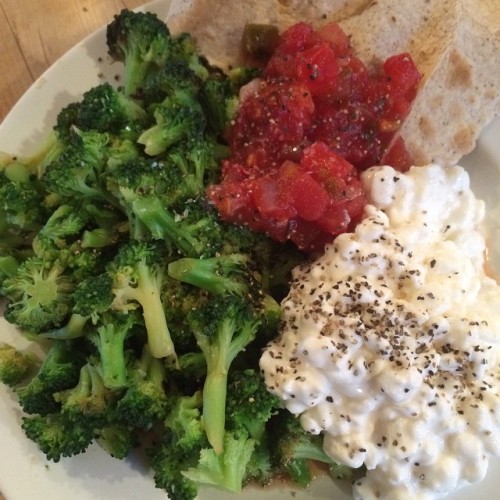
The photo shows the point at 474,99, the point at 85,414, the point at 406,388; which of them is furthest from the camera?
the point at 474,99

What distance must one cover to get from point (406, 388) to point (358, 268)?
1.36 feet

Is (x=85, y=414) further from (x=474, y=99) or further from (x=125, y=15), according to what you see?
(x=474, y=99)

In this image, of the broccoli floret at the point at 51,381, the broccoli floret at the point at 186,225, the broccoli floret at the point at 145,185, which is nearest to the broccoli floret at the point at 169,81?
the broccoli floret at the point at 145,185

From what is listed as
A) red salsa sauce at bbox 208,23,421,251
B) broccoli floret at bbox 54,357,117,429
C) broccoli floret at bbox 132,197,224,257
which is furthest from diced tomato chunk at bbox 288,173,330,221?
broccoli floret at bbox 54,357,117,429

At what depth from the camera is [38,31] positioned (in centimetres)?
307

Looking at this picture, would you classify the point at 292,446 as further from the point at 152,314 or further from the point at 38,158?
the point at 38,158

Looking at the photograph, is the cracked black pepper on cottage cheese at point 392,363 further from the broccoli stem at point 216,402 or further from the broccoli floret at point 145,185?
the broccoli floret at point 145,185

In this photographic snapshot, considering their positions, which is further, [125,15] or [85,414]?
[125,15]

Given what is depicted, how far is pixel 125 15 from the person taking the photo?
242cm

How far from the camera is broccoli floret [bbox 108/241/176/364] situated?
201 cm

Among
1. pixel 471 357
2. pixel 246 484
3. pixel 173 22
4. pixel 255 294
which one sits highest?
pixel 173 22

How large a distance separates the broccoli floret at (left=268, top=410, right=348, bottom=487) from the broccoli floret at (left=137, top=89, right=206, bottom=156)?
3.40 ft

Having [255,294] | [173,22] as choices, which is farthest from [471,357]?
[173,22]

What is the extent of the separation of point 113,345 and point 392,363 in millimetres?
897
